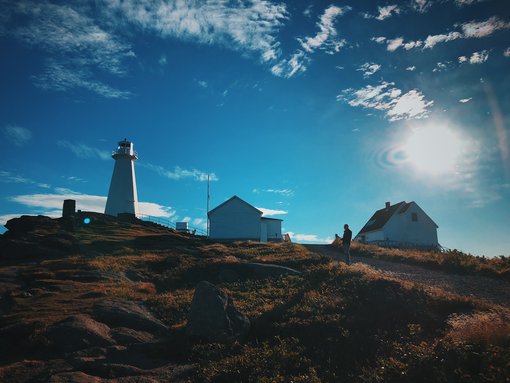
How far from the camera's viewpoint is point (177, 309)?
1441cm

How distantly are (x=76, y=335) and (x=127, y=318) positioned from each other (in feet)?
6.82

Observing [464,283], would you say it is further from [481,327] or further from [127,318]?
[127,318]

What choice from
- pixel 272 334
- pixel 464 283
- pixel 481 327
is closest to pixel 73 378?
pixel 272 334

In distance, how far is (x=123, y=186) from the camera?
6247 centimetres

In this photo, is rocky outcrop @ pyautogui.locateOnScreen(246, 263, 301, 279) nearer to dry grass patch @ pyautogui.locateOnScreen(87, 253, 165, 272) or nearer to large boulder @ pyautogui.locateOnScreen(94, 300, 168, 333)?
dry grass patch @ pyautogui.locateOnScreen(87, 253, 165, 272)

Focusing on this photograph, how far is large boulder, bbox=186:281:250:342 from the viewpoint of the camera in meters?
11.2

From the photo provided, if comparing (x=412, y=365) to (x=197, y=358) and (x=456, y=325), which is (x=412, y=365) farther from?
(x=197, y=358)

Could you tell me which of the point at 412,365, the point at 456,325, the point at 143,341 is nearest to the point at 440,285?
the point at 456,325

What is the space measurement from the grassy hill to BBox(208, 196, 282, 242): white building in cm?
3278

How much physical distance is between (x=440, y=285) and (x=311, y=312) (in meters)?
7.02

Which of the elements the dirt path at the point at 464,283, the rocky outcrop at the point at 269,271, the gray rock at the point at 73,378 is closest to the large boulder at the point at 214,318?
the gray rock at the point at 73,378

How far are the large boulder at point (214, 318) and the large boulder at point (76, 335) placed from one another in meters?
2.30

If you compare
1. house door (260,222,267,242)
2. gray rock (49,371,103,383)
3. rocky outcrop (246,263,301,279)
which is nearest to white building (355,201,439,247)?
house door (260,222,267,242)

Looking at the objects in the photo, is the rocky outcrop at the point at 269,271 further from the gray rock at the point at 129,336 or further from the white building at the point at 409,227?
the white building at the point at 409,227
